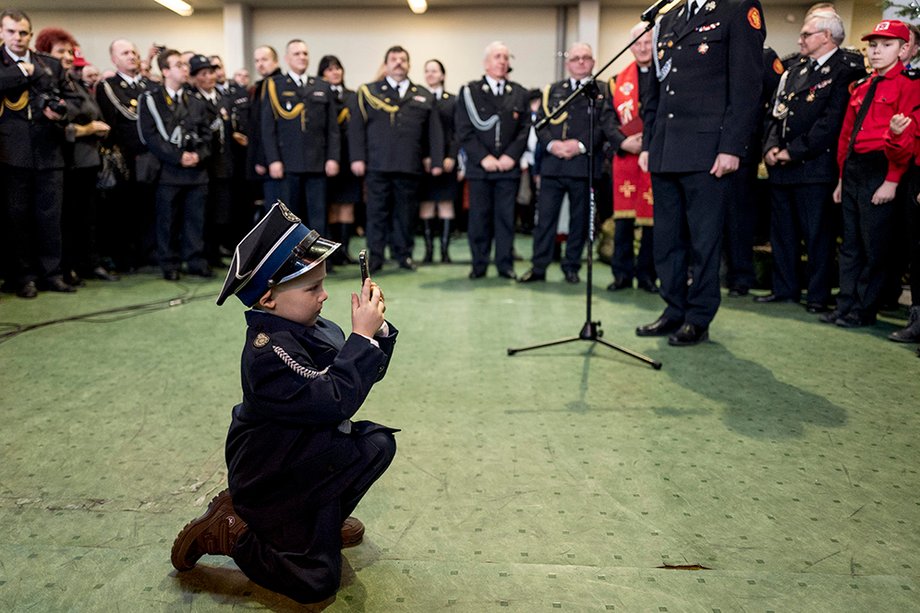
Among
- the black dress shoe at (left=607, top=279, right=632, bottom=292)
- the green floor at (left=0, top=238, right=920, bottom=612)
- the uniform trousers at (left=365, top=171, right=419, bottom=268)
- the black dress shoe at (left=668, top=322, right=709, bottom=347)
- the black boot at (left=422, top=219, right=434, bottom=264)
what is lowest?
the green floor at (left=0, top=238, right=920, bottom=612)

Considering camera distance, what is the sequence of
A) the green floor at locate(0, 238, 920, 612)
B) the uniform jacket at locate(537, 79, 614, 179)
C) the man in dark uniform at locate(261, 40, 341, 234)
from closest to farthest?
1. the green floor at locate(0, 238, 920, 612)
2. the uniform jacket at locate(537, 79, 614, 179)
3. the man in dark uniform at locate(261, 40, 341, 234)

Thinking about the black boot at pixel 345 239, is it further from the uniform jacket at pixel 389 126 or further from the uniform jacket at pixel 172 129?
the uniform jacket at pixel 172 129

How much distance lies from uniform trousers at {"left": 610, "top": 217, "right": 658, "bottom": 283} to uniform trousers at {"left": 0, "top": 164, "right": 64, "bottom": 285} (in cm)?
370

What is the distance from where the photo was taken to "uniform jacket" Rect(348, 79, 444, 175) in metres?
6.07

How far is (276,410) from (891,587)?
1.28 metres

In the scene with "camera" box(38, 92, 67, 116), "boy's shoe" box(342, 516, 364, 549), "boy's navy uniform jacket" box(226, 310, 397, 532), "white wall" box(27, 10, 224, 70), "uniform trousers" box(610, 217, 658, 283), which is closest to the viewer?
"boy's navy uniform jacket" box(226, 310, 397, 532)

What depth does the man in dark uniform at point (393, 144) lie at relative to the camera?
19.9 ft

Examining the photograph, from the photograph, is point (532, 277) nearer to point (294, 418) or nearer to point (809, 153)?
point (809, 153)

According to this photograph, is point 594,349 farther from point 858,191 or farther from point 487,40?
point 487,40

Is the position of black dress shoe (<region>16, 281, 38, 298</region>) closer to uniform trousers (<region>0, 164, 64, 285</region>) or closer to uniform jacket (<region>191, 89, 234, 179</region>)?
uniform trousers (<region>0, 164, 64, 285</region>)

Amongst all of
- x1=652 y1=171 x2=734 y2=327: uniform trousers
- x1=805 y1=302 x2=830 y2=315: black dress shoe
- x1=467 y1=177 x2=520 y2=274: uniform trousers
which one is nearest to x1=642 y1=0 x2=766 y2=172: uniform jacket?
x1=652 y1=171 x2=734 y2=327: uniform trousers

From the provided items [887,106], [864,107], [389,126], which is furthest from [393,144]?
[887,106]

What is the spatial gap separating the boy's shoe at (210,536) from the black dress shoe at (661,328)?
2722mm

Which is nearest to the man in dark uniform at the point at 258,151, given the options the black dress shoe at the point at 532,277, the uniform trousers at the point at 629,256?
the black dress shoe at the point at 532,277
